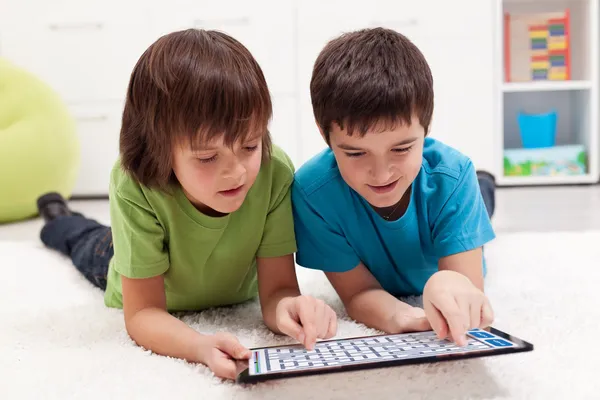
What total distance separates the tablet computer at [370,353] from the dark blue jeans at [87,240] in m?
0.53

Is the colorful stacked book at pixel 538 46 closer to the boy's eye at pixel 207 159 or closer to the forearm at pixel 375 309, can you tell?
the forearm at pixel 375 309

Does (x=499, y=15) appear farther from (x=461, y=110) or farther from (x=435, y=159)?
(x=435, y=159)

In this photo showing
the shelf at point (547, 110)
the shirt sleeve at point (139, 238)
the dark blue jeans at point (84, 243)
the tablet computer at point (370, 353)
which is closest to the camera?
the tablet computer at point (370, 353)

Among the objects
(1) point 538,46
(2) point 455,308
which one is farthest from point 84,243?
(1) point 538,46

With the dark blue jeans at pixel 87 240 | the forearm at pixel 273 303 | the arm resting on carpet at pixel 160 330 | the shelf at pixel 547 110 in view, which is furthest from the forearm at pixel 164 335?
the shelf at pixel 547 110

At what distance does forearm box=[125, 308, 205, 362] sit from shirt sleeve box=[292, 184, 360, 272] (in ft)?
0.64

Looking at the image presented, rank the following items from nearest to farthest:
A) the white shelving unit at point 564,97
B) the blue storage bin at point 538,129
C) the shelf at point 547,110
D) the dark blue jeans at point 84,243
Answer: the dark blue jeans at point 84,243 → the white shelving unit at point 564,97 → the blue storage bin at point 538,129 → the shelf at point 547,110

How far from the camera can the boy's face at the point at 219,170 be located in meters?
0.67

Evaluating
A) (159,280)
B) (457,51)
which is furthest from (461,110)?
(159,280)

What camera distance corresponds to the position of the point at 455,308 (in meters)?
0.59

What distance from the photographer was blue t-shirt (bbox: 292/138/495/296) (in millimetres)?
784

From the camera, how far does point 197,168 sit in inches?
26.6

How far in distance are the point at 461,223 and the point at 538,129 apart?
159cm

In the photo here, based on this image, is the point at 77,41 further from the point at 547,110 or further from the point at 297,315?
the point at 297,315
